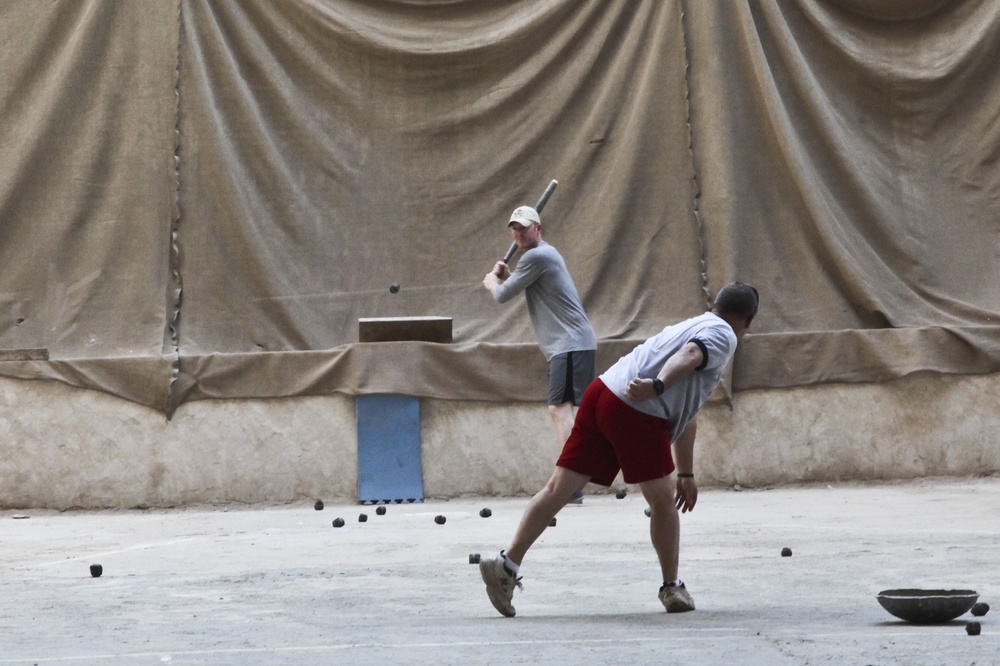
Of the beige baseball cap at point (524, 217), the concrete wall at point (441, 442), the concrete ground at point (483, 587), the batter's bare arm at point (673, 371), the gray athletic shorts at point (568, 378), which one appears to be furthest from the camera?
the concrete wall at point (441, 442)

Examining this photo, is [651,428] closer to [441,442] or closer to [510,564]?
[510,564]

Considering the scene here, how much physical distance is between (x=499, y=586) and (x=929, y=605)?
1404 millimetres

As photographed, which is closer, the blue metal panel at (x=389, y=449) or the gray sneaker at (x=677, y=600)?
the gray sneaker at (x=677, y=600)

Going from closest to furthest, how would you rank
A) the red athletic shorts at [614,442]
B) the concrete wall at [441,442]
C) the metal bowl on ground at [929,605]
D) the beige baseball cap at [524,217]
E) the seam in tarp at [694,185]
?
the metal bowl on ground at [929,605] → the red athletic shorts at [614,442] → the beige baseball cap at [524,217] → the concrete wall at [441,442] → the seam in tarp at [694,185]

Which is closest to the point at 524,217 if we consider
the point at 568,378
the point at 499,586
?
the point at 568,378

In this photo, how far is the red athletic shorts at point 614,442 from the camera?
16.1 ft

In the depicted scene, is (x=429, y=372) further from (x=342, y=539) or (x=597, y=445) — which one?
(x=597, y=445)

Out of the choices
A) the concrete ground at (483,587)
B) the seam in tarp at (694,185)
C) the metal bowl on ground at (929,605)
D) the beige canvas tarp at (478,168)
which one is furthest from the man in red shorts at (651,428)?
the seam in tarp at (694,185)

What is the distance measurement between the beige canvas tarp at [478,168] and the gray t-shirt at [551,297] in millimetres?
1253

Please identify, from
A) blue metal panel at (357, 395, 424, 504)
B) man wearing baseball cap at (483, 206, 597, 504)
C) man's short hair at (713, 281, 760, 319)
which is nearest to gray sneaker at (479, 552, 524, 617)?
man's short hair at (713, 281, 760, 319)

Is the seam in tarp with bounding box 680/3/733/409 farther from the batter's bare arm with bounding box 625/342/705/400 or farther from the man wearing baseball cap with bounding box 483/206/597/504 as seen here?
the batter's bare arm with bounding box 625/342/705/400

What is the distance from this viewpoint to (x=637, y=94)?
35.0 feet

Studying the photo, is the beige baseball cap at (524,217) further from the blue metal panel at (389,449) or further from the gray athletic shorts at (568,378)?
the blue metal panel at (389,449)

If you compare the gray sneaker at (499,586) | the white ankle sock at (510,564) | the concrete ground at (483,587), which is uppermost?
the white ankle sock at (510,564)
